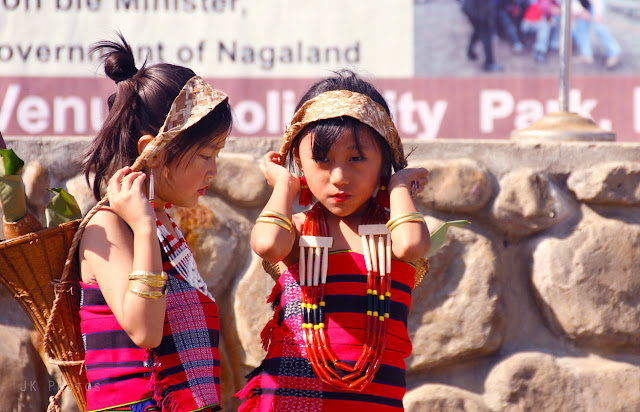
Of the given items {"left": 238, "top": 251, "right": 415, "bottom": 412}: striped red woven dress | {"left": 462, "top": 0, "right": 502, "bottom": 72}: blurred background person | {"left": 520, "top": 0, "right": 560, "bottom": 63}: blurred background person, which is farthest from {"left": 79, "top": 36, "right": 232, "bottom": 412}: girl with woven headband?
{"left": 520, "top": 0, "right": 560, "bottom": 63}: blurred background person

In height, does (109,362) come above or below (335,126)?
below

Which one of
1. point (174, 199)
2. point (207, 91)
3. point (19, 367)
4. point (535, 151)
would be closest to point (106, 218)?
point (174, 199)

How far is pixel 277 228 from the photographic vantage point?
1733mm

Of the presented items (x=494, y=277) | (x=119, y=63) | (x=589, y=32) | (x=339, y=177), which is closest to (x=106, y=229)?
(x=119, y=63)

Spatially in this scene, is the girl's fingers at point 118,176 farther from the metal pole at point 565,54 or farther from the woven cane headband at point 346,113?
the metal pole at point 565,54

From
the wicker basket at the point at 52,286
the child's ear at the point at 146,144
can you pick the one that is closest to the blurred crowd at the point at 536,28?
the child's ear at the point at 146,144

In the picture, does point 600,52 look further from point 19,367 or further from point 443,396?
point 19,367

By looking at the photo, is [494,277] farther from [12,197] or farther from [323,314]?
[12,197]

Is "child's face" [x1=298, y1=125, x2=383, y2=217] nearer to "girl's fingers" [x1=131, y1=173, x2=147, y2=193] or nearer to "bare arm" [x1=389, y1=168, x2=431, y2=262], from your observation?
"bare arm" [x1=389, y1=168, x2=431, y2=262]

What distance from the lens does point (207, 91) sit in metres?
1.71

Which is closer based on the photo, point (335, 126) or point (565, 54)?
point (335, 126)

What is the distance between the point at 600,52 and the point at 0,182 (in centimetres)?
296

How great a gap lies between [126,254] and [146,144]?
0.29 metres

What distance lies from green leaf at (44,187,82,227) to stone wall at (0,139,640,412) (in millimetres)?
699
